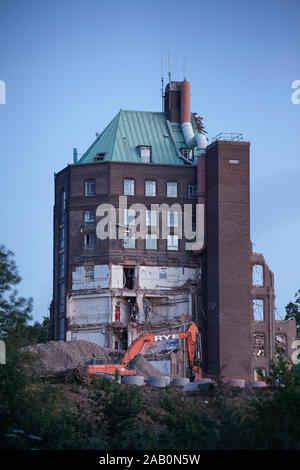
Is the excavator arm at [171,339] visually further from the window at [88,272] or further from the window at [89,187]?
the window at [89,187]

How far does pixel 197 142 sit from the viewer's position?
309ft

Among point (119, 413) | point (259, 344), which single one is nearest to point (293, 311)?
→ point (259, 344)

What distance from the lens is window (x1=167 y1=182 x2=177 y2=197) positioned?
9338 cm

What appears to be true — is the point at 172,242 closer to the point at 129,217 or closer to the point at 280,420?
the point at 129,217

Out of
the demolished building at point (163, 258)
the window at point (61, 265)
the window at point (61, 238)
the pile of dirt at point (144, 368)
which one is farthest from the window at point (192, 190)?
the pile of dirt at point (144, 368)

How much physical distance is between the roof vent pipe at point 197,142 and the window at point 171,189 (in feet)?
9.89

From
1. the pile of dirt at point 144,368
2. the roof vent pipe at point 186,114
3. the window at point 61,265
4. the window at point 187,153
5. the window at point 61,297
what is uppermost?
the roof vent pipe at point 186,114

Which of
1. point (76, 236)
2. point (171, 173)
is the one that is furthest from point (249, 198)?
point (76, 236)

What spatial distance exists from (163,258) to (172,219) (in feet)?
12.0

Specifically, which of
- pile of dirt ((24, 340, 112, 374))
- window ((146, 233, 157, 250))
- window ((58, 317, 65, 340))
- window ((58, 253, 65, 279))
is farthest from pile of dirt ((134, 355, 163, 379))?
window ((58, 253, 65, 279))

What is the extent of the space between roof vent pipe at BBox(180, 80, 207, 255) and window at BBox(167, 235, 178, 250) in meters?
2.18

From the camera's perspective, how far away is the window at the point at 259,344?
3688 inches

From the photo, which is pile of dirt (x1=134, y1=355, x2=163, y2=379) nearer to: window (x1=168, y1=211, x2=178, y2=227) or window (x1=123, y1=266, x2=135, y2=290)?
window (x1=123, y1=266, x2=135, y2=290)

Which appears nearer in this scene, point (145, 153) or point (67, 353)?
point (67, 353)
